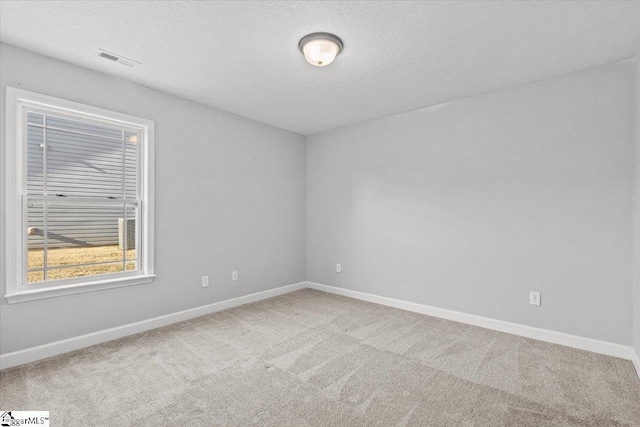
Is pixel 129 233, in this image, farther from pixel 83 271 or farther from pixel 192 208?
pixel 192 208

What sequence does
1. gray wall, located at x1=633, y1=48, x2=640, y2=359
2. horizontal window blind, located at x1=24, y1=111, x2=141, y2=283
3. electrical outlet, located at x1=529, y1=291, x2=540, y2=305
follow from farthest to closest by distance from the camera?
electrical outlet, located at x1=529, y1=291, x2=540, y2=305 < horizontal window blind, located at x1=24, y1=111, x2=141, y2=283 < gray wall, located at x1=633, y1=48, x2=640, y2=359

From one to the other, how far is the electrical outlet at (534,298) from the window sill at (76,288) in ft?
12.8

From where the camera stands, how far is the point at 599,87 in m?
2.71

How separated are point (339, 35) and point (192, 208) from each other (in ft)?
8.15

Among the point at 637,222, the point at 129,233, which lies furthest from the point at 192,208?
the point at 637,222

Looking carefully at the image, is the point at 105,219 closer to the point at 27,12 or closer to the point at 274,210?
the point at 27,12

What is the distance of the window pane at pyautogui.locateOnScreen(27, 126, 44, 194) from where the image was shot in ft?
8.39

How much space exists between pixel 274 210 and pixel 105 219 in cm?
215

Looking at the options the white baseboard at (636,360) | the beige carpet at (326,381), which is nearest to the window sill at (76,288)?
the beige carpet at (326,381)

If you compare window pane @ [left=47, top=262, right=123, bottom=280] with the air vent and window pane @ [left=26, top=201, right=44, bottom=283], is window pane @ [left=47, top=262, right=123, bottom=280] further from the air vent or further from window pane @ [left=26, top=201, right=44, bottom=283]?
the air vent

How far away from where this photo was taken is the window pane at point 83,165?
2.69 metres

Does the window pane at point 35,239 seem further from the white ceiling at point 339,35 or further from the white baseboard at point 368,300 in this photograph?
the white ceiling at point 339,35

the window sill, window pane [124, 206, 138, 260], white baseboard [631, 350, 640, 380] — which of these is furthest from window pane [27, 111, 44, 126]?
white baseboard [631, 350, 640, 380]

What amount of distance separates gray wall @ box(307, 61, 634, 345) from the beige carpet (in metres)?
0.51
